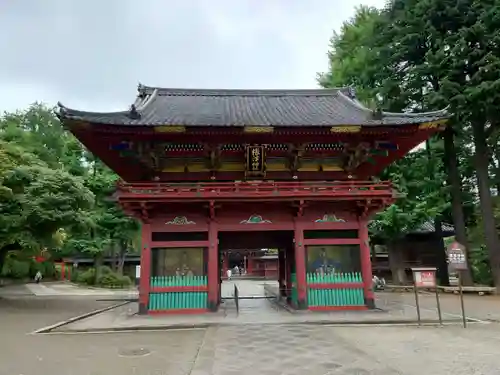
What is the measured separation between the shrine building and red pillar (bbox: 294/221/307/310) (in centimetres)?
4

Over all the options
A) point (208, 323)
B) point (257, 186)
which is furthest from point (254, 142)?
point (208, 323)

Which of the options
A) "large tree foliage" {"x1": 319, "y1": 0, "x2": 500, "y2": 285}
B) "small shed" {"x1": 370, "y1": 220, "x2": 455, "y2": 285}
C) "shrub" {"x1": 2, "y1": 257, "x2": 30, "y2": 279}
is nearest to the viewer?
"large tree foliage" {"x1": 319, "y1": 0, "x2": 500, "y2": 285}

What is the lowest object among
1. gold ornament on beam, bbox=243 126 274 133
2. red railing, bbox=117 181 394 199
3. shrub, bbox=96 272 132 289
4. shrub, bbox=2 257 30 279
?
shrub, bbox=96 272 132 289

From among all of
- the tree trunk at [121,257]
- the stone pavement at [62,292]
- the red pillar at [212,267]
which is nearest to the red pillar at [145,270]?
the red pillar at [212,267]

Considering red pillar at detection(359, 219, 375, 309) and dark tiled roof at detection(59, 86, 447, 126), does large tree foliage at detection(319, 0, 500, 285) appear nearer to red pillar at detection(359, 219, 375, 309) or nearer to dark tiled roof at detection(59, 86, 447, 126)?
dark tiled roof at detection(59, 86, 447, 126)

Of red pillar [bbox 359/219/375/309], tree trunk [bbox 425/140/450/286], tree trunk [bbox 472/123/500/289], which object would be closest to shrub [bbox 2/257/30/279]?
red pillar [bbox 359/219/375/309]

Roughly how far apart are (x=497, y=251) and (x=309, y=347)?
18.7 metres

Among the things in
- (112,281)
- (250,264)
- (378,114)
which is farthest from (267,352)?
(250,264)

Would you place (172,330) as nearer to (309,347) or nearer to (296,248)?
(309,347)

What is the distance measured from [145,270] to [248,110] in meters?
8.52

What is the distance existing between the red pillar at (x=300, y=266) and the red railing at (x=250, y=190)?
58.9 inches

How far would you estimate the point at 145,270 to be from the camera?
1416 centimetres

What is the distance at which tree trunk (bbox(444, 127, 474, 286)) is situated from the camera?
2424cm

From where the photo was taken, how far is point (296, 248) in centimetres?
1471
